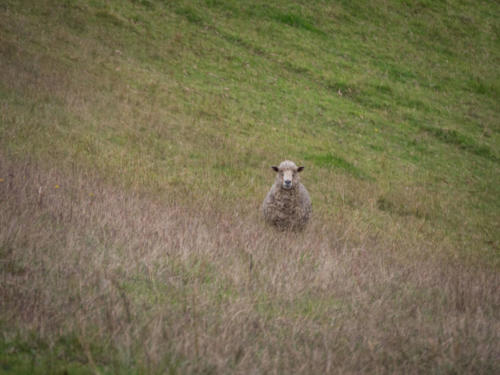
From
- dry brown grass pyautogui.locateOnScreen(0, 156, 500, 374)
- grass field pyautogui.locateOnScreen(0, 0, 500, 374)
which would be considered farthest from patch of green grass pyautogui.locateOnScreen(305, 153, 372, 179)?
dry brown grass pyautogui.locateOnScreen(0, 156, 500, 374)

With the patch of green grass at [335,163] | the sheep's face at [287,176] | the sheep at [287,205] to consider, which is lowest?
the patch of green grass at [335,163]

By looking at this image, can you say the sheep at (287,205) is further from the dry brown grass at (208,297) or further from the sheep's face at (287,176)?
the dry brown grass at (208,297)

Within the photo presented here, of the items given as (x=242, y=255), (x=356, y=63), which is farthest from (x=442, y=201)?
(x=356, y=63)

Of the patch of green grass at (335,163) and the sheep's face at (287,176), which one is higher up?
the sheep's face at (287,176)

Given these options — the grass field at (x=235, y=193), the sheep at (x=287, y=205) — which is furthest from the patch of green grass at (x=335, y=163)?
the sheep at (x=287, y=205)

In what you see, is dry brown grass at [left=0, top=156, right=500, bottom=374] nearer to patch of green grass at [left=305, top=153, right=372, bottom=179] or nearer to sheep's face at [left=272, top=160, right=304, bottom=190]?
sheep's face at [left=272, top=160, right=304, bottom=190]

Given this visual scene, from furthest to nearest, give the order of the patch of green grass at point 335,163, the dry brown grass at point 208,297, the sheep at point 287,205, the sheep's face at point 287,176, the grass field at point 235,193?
1. the patch of green grass at point 335,163
2. the sheep at point 287,205
3. the sheep's face at point 287,176
4. the grass field at point 235,193
5. the dry brown grass at point 208,297

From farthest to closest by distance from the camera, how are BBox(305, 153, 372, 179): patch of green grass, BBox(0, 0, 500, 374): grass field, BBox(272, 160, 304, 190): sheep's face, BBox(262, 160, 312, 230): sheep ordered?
BBox(305, 153, 372, 179): patch of green grass
BBox(262, 160, 312, 230): sheep
BBox(272, 160, 304, 190): sheep's face
BBox(0, 0, 500, 374): grass field

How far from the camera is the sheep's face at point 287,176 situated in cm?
743

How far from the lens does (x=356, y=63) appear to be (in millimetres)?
24875

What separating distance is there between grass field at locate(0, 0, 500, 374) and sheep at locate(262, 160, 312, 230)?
1.27 feet

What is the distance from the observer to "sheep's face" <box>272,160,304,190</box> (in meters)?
7.43

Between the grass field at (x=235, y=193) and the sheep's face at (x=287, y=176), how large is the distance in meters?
0.94

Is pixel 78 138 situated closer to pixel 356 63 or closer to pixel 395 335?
pixel 395 335
